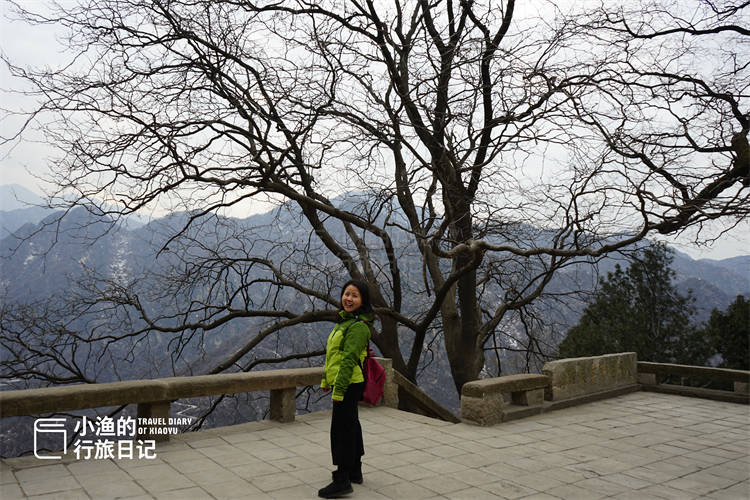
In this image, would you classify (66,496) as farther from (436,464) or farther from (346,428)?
(436,464)

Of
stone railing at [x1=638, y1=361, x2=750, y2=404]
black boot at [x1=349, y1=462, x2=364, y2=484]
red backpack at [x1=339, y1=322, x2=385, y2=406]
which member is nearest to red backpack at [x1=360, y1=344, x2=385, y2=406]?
red backpack at [x1=339, y1=322, x2=385, y2=406]

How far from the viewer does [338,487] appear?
401 centimetres

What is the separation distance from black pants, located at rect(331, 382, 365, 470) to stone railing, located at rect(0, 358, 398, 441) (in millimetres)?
2036

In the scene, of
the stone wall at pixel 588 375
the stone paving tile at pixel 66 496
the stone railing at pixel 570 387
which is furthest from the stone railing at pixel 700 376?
the stone paving tile at pixel 66 496

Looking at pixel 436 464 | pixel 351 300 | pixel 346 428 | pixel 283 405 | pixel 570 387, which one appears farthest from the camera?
pixel 570 387

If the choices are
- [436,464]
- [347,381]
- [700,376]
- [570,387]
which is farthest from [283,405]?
[700,376]

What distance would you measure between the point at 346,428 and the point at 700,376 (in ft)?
23.9

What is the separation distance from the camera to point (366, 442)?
561 centimetres

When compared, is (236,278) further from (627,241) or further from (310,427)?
(627,241)

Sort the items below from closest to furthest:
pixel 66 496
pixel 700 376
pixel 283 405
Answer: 1. pixel 66 496
2. pixel 283 405
3. pixel 700 376

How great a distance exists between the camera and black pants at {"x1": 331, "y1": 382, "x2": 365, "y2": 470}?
4105 millimetres

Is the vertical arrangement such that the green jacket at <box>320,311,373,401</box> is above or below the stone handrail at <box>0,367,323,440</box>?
above

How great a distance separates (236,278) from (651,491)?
30.0 ft

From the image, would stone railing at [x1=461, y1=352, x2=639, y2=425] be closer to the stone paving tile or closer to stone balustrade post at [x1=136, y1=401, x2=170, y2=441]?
stone balustrade post at [x1=136, y1=401, x2=170, y2=441]
